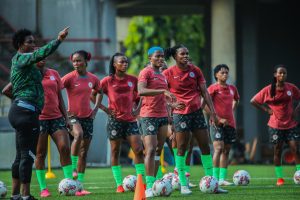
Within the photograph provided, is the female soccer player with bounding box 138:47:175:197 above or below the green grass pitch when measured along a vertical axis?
above

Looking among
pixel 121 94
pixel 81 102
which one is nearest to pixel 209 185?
pixel 121 94

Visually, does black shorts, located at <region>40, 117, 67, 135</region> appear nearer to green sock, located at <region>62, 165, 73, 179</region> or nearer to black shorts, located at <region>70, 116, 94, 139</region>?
green sock, located at <region>62, 165, 73, 179</region>

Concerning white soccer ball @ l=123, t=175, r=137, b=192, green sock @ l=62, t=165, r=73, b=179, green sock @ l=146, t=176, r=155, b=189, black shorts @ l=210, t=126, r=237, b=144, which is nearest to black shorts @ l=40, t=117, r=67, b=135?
green sock @ l=62, t=165, r=73, b=179

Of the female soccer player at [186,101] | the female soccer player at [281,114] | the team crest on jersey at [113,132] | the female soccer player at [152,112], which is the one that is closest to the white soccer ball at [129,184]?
the female soccer player at [152,112]

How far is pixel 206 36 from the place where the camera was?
38469mm

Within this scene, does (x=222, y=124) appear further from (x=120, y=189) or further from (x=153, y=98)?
(x=120, y=189)

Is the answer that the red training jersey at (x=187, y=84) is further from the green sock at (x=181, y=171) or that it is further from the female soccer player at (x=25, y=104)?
the female soccer player at (x=25, y=104)

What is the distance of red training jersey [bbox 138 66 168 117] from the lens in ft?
51.6

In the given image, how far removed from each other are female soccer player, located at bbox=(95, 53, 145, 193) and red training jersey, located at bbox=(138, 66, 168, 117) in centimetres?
65

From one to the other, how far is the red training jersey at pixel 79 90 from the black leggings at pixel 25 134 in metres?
4.07

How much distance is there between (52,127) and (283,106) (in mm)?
5099

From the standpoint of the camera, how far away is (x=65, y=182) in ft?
52.7

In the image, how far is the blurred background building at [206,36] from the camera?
30.7 meters

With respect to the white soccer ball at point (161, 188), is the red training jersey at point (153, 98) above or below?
above
